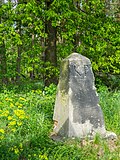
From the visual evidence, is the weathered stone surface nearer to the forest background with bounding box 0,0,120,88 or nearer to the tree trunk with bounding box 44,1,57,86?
the forest background with bounding box 0,0,120,88

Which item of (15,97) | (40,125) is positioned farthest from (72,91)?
(15,97)

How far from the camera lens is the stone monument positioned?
5.76 meters

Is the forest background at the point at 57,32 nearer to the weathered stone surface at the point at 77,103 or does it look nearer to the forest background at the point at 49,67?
Result: the forest background at the point at 49,67

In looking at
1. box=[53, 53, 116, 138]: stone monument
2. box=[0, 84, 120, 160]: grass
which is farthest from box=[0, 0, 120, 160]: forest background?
box=[53, 53, 116, 138]: stone monument

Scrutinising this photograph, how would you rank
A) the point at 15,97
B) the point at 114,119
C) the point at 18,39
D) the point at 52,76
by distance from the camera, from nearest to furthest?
the point at 114,119, the point at 15,97, the point at 18,39, the point at 52,76

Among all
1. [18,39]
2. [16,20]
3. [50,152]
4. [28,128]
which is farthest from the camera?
[16,20]

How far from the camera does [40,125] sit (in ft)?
19.1

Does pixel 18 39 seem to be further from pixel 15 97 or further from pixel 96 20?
pixel 96 20

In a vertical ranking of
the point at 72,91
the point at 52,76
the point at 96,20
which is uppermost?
the point at 96,20

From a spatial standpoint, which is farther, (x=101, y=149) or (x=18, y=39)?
(x=18, y=39)

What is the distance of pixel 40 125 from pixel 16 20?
459cm

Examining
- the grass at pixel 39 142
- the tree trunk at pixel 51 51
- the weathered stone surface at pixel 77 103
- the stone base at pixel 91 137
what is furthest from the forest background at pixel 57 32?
the stone base at pixel 91 137

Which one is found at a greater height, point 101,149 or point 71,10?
point 71,10

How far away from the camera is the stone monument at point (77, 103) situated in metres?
5.76
